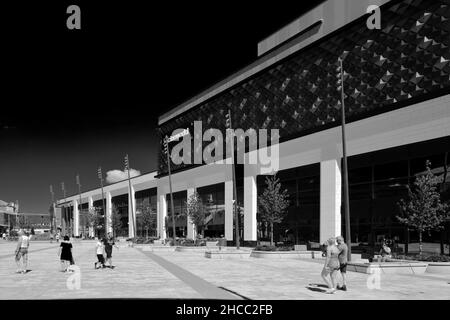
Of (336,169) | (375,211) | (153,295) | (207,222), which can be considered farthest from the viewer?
(207,222)

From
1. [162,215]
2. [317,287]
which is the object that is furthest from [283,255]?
[162,215]

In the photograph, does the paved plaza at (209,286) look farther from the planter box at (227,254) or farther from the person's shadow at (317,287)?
the planter box at (227,254)

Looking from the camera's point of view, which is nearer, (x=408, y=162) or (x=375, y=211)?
(x=408, y=162)

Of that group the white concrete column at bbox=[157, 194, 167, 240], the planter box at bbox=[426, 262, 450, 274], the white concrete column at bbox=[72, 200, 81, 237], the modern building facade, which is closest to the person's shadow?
the planter box at bbox=[426, 262, 450, 274]

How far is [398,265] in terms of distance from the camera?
67.6ft

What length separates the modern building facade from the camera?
33438mm

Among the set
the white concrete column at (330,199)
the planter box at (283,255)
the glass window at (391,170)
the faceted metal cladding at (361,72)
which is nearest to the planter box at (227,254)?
the planter box at (283,255)

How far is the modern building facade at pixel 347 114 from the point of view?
1316 inches

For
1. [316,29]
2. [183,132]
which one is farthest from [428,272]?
[183,132]

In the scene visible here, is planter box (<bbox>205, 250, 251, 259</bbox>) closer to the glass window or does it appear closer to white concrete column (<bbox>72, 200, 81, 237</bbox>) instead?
the glass window

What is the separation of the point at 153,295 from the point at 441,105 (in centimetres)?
2502

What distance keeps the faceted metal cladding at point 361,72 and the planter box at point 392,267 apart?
49.0ft

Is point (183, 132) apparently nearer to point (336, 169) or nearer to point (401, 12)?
point (336, 169)

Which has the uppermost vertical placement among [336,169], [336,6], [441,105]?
[336,6]
